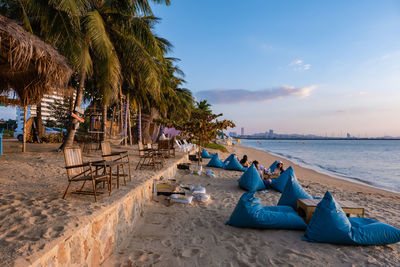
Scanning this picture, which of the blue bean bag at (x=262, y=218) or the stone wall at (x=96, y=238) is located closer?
the stone wall at (x=96, y=238)

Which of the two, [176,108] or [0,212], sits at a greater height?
[176,108]

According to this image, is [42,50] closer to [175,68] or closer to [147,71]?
[147,71]

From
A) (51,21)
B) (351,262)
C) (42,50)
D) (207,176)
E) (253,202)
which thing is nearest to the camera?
(351,262)

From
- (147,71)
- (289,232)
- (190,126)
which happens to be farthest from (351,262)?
(147,71)

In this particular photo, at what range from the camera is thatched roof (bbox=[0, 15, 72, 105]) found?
11.6 ft

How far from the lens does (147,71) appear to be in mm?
8656

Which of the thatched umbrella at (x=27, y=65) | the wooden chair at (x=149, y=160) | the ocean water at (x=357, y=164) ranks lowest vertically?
the ocean water at (x=357, y=164)

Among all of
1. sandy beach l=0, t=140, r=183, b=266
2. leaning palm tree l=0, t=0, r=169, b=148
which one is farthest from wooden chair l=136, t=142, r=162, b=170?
leaning palm tree l=0, t=0, r=169, b=148

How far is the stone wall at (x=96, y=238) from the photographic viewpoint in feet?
5.46

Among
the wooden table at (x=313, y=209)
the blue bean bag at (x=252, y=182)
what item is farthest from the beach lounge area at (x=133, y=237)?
the blue bean bag at (x=252, y=182)

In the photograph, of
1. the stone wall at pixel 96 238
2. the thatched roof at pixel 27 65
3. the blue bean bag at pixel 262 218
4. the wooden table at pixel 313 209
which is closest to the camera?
the stone wall at pixel 96 238

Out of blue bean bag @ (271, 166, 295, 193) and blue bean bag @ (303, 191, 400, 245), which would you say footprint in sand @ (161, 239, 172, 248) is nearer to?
blue bean bag @ (303, 191, 400, 245)

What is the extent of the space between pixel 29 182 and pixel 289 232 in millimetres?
4580

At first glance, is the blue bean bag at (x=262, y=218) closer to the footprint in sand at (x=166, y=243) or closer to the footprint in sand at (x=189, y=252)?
the footprint in sand at (x=189, y=252)
